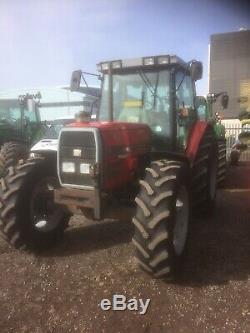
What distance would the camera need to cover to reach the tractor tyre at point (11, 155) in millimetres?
7996

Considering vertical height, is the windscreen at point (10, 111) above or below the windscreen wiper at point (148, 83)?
below

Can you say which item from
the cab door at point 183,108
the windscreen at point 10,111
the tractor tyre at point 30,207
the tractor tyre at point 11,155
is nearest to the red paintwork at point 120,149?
the cab door at point 183,108

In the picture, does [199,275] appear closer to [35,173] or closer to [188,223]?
[188,223]

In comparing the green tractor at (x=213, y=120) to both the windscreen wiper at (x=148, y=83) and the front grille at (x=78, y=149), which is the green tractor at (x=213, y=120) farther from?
the front grille at (x=78, y=149)

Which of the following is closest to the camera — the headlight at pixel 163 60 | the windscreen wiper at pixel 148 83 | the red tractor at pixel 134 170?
the red tractor at pixel 134 170

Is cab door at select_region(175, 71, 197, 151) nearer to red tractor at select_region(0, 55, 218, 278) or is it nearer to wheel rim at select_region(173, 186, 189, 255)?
red tractor at select_region(0, 55, 218, 278)

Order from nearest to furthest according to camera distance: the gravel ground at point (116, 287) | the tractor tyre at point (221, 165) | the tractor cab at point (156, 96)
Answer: the gravel ground at point (116, 287), the tractor cab at point (156, 96), the tractor tyre at point (221, 165)

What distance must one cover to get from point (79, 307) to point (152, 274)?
789 millimetres

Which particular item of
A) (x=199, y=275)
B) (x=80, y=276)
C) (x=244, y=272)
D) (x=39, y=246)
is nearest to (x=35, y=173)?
(x=39, y=246)

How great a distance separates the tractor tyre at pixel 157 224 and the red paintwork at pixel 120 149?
50 cm

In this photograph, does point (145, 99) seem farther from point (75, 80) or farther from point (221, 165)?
point (221, 165)

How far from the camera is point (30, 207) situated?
4.46 metres

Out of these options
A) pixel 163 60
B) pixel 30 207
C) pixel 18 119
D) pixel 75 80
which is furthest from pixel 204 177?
pixel 18 119

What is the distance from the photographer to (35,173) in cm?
452
